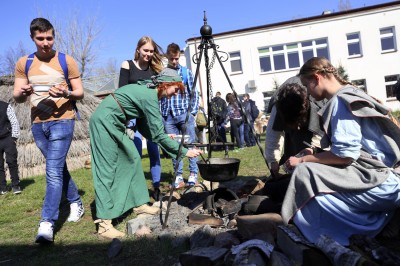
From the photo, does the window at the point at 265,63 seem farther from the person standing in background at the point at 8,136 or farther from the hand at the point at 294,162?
the hand at the point at 294,162

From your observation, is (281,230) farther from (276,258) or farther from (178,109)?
(178,109)

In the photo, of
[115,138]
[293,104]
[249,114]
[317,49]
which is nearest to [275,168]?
[293,104]

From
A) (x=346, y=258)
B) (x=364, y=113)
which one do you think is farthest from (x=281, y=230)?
(x=364, y=113)

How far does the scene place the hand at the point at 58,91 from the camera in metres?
3.23

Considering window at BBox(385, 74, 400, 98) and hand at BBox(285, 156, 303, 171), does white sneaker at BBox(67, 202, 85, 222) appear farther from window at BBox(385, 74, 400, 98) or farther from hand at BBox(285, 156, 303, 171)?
window at BBox(385, 74, 400, 98)

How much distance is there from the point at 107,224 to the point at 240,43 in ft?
60.1

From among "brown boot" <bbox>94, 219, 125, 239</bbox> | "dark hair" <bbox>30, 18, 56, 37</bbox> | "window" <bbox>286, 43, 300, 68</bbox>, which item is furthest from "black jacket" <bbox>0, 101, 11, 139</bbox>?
"window" <bbox>286, 43, 300, 68</bbox>

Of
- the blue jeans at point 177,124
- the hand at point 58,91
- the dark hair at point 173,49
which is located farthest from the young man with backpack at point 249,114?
the hand at point 58,91

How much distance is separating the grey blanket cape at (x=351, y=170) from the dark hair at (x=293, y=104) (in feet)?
1.77

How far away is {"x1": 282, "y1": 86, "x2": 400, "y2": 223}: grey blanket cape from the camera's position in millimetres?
2285

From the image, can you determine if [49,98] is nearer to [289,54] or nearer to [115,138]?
Answer: [115,138]

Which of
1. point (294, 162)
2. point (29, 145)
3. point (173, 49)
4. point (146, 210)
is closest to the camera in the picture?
point (294, 162)

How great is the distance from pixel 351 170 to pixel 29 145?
327 inches

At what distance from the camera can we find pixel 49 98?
11.1 ft
